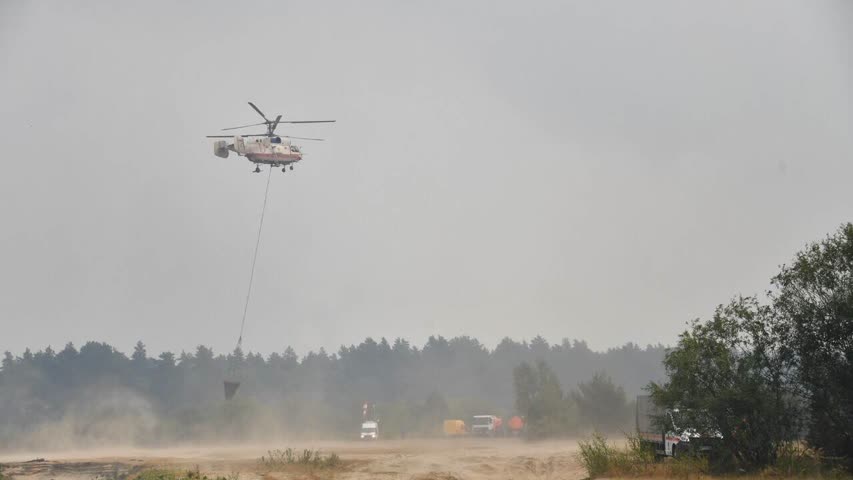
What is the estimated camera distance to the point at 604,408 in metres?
74.6

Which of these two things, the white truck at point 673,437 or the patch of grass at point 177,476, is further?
the patch of grass at point 177,476

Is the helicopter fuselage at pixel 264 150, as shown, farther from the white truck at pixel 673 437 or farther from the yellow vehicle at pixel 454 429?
the yellow vehicle at pixel 454 429

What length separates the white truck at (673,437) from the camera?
902 inches

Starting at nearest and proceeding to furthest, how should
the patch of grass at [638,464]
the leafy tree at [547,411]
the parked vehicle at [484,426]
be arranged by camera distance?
1. the patch of grass at [638,464]
2. the leafy tree at [547,411]
3. the parked vehicle at [484,426]

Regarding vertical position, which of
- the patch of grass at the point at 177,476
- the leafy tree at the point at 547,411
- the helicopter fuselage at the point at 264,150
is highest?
the helicopter fuselage at the point at 264,150

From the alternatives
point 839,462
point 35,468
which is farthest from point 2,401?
point 839,462

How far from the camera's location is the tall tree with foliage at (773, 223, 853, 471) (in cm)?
2106

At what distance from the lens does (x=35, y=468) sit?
4469 centimetres

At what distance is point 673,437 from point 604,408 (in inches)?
2000

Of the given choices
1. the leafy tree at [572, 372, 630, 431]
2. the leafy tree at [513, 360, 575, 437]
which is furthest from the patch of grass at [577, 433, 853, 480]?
the leafy tree at [572, 372, 630, 431]

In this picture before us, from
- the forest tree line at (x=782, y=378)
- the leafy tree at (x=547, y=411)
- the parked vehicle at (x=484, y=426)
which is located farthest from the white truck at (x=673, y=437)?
the parked vehicle at (x=484, y=426)

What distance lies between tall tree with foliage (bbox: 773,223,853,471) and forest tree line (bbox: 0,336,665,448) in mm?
51644

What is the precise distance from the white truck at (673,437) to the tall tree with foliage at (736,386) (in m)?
0.30

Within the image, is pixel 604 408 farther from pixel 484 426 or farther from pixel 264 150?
pixel 264 150
